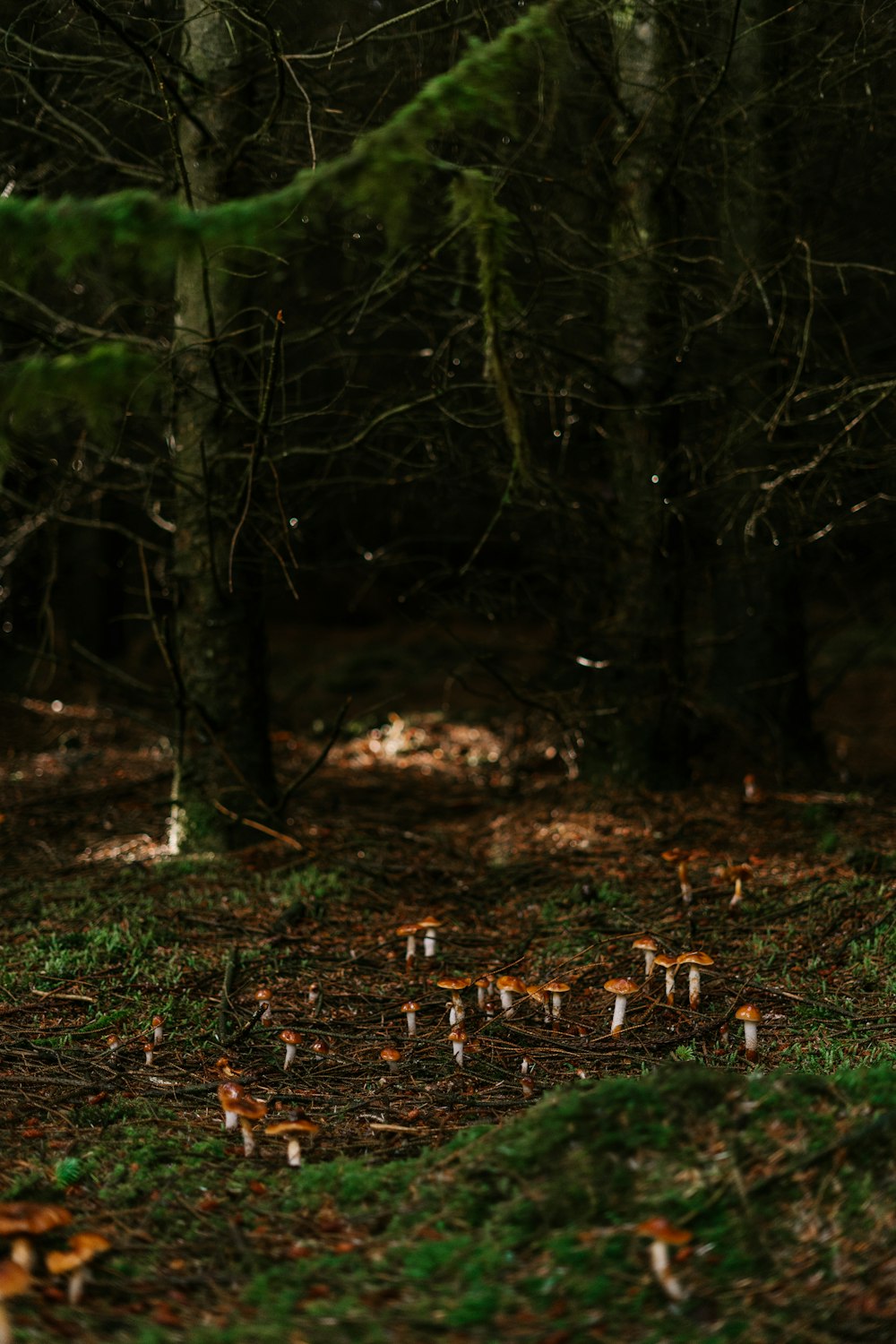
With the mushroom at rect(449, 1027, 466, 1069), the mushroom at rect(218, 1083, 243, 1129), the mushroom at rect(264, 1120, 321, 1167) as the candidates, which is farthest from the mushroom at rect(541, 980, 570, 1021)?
the mushroom at rect(218, 1083, 243, 1129)

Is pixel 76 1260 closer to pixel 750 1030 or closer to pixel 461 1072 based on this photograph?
pixel 461 1072

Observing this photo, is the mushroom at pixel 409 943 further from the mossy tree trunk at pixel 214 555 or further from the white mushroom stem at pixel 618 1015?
the mossy tree trunk at pixel 214 555

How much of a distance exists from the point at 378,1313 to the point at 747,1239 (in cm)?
111

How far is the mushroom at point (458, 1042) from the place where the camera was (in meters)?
4.64

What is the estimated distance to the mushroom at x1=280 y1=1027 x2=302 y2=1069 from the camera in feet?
15.2

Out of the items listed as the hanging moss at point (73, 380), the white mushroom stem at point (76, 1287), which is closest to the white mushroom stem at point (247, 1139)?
the white mushroom stem at point (76, 1287)

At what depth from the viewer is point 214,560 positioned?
6957 mm

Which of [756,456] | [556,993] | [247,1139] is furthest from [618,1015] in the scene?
[756,456]

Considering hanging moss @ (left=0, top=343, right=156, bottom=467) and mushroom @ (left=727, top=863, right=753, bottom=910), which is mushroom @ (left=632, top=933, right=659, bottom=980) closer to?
mushroom @ (left=727, top=863, right=753, bottom=910)

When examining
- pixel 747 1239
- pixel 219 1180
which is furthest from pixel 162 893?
pixel 747 1239

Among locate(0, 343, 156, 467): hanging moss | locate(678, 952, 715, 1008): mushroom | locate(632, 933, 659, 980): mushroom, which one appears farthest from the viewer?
locate(632, 933, 659, 980): mushroom

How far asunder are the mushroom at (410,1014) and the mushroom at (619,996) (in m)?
0.91

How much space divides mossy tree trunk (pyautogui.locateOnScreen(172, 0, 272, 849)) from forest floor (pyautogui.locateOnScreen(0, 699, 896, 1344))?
544mm

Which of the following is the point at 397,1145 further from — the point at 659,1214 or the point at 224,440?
the point at 224,440
